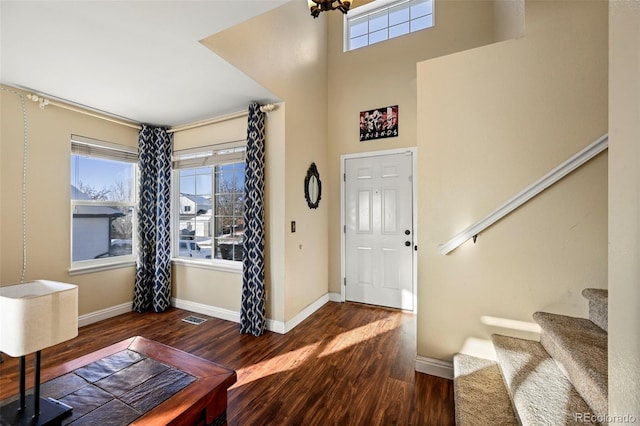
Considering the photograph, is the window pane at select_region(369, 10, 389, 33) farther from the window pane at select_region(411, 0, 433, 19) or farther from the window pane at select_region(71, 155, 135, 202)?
the window pane at select_region(71, 155, 135, 202)

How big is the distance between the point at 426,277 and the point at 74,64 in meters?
3.28

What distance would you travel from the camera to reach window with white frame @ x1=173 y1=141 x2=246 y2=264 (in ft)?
10.8

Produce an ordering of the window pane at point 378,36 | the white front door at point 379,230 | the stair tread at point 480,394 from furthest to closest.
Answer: the window pane at point 378,36
the white front door at point 379,230
the stair tread at point 480,394

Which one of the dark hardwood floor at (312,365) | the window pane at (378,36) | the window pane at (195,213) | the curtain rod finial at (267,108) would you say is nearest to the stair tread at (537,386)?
the dark hardwood floor at (312,365)

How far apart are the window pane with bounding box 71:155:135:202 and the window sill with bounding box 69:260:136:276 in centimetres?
78

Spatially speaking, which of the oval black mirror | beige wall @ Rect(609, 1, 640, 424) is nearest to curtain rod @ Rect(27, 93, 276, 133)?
the oval black mirror

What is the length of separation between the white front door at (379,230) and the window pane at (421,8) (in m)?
1.93

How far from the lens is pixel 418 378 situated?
211cm

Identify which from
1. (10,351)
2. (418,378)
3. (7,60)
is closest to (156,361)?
(10,351)

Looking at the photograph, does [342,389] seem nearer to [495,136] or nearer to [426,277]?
[426,277]

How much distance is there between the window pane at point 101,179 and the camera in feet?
9.88

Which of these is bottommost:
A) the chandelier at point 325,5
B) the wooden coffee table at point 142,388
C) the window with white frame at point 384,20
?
the wooden coffee table at point 142,388

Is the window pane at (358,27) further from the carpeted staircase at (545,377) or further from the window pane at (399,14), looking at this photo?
the carpeted staircase at (545,377)

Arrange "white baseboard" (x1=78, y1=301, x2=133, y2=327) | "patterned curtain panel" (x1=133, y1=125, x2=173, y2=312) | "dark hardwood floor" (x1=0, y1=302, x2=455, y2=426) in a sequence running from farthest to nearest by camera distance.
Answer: "patterned curtain panel" (x1=133, y1=125, x2=173, y2=312) < "white baseboard" (x1=78, y1=301, x2=133, y2=327) < "dark hardwood floor" (x1=0, y1=302, x2=455, y2=426)
